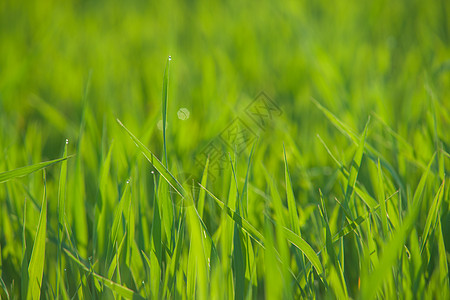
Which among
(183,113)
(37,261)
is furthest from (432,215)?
(183,113)

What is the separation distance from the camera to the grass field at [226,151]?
56 centimetres

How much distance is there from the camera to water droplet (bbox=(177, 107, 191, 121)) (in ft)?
3.37

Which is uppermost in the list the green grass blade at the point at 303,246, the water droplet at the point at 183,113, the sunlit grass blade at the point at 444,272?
the water droplet at the point at 183,113

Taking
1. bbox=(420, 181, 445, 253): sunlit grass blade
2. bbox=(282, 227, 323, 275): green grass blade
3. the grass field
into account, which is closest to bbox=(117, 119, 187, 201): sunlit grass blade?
the grass field

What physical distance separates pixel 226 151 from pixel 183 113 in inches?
10.8

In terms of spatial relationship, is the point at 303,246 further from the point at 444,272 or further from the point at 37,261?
the point at 37,261

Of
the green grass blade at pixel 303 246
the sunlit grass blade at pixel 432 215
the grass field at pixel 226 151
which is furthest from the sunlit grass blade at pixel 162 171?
the sunlit grass blade at pixel 432 215

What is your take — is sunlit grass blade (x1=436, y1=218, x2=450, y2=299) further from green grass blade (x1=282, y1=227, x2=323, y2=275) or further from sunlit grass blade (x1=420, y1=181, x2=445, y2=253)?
green grass blade (x1=282, y1=227, x2=323, y2=275)

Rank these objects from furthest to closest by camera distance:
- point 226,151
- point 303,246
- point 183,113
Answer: point 183,113
point 226,151
point 303,246

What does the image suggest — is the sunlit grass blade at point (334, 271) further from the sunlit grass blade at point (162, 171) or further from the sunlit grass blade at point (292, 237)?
the sunlit grass blade at point (162, 171)

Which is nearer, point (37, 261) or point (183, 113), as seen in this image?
point (37, 261)

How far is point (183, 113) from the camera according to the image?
3.54 feet

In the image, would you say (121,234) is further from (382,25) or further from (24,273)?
(382,25)

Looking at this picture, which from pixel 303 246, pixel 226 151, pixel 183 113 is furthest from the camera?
pixel 183 113
